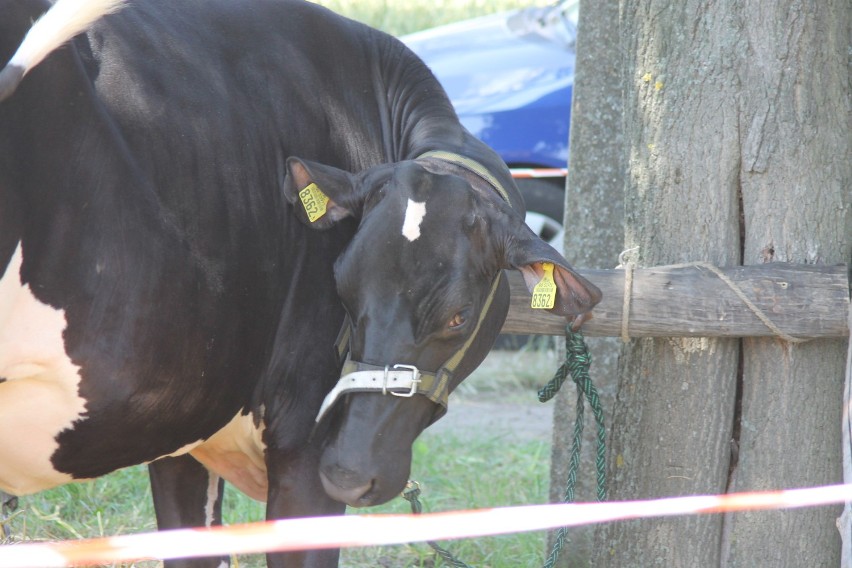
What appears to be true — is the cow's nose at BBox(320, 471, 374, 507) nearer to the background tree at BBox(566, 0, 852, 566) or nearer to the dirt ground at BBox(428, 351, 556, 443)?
the background tree at BBox(566, 0, 852, 566)

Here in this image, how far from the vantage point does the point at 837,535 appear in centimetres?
285

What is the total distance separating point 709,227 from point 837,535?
854mm

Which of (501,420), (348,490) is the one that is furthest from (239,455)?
(501,420)

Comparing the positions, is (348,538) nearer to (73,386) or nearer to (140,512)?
(73,386)

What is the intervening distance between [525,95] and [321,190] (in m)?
3.93

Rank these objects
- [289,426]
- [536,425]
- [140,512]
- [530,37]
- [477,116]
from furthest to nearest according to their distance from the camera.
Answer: [530,37], [477,116], [536,425], [140,512], [289,426]

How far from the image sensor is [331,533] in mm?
1587

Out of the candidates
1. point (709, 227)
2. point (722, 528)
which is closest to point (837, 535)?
point (722, 528)

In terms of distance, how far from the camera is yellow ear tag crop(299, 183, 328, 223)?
255cm

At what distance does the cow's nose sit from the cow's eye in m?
0.37

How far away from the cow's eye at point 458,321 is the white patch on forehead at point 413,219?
193 millimetres

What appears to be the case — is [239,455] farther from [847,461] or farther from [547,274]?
[847,461]

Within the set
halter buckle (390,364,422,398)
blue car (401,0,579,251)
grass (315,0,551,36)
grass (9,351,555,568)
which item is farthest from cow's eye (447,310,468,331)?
grass (315,0,551,36)

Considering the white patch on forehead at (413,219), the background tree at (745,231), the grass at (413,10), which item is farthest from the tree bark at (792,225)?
the grass at (413,10)
